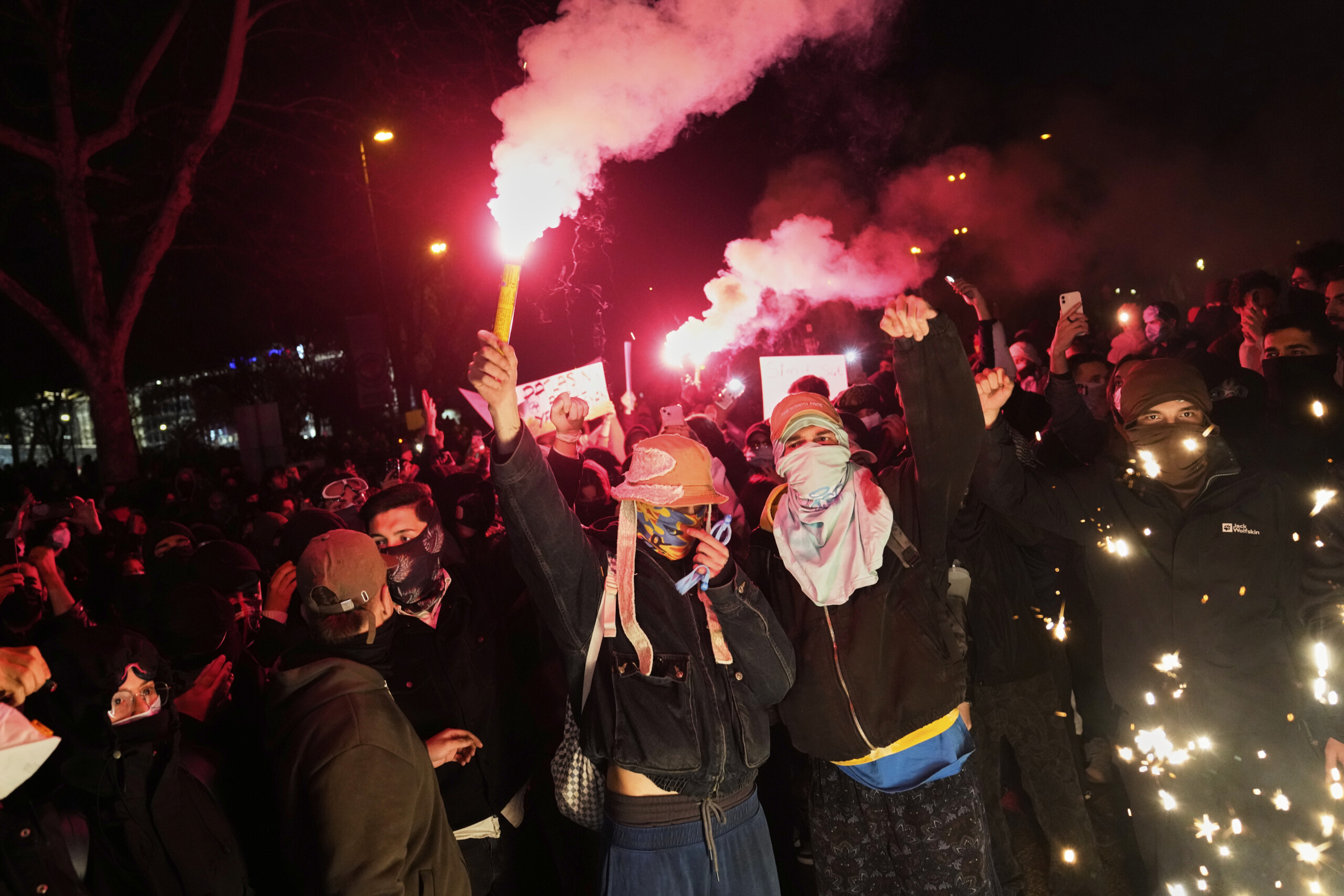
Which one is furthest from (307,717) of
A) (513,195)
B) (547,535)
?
(513,195)

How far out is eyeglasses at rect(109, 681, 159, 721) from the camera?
2688mm

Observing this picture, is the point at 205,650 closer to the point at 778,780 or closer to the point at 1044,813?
the point at 778,780

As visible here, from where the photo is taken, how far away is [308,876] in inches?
95.8

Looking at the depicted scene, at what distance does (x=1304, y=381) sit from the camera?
4.48m

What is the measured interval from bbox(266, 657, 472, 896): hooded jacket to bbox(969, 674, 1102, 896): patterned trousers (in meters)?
2.81

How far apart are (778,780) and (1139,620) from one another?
2.59 metres

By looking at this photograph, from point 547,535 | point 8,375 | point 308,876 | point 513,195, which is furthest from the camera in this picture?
point 8,375

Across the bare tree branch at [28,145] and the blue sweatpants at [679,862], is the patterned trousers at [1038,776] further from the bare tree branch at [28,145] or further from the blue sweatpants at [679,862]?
the bare tree branch at [28,145]

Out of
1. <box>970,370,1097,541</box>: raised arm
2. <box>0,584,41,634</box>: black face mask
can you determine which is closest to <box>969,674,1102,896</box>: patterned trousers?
<box>970,370,1097,541</box>: raised arm

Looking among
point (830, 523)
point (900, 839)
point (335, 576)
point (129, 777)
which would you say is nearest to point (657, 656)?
point (830, 523)

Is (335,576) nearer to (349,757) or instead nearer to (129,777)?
(349,757)

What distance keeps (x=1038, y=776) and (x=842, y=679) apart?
1807mm

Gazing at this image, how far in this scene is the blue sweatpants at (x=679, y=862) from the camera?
283 cm

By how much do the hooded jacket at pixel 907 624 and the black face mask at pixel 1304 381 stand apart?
2.55 meters
